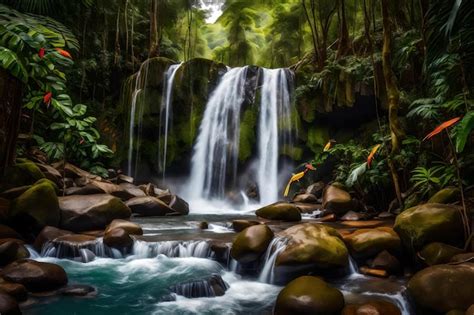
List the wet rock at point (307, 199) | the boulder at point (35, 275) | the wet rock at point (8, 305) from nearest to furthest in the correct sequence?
1. the wet rock at point (8, 305)
2. the boulder at point (35, 275)
3. the wet rock at point (307, 199)

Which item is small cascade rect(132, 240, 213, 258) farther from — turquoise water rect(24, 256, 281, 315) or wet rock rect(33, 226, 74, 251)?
wet rock rect(33, 226, 74, 251)

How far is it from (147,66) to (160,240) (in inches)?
407

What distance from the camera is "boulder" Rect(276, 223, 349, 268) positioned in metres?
5.28

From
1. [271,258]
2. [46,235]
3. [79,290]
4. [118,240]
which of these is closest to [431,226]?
[271,258]

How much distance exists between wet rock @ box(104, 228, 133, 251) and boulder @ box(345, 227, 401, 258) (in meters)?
3.67

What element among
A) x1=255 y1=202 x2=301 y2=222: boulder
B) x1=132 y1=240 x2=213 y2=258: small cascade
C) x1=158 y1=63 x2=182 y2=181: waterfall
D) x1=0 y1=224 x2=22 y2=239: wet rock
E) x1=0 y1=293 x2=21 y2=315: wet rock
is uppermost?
x1=158 y1=63 x2=182 y2=181: waterfall

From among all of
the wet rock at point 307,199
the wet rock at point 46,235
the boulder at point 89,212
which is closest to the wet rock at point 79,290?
the wet rock at point 46,235

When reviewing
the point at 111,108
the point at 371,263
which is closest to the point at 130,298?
the point at 371,263

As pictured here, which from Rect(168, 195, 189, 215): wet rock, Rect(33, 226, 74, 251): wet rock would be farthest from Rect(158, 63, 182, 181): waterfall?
Rect(33, 226, 74, 251): wet rock

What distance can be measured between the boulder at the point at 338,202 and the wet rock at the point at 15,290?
22.6 feet

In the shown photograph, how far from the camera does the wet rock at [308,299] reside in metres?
4.09

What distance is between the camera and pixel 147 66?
15578mm

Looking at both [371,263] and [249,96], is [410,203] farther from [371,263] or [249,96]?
[249,96]

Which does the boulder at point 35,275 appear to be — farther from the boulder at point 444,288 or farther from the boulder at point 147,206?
the boulder at point 147,206
